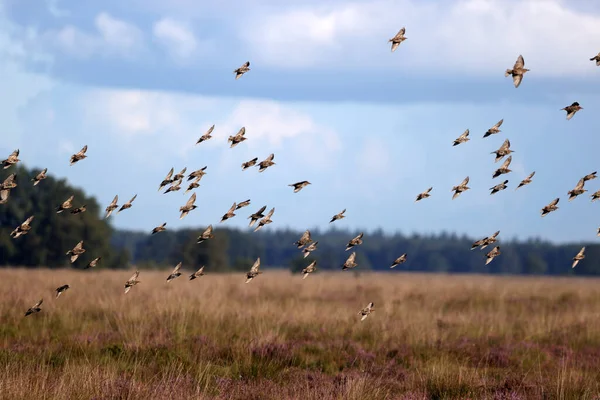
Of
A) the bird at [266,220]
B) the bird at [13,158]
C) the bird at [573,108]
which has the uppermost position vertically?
the bird at [573,108]

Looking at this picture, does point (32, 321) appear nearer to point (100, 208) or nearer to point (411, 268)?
point (100, 208)

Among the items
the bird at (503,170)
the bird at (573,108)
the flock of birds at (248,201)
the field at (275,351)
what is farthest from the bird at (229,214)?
the bird at (573,108)

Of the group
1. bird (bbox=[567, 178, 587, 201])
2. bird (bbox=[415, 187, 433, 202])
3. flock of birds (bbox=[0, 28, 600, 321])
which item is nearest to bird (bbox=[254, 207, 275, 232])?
flock of birds (bbox=[0, 28, 600, 321])

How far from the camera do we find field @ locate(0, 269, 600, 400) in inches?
423

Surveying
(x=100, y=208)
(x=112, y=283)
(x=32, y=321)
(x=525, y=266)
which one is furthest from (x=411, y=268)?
(x=32, y=321)

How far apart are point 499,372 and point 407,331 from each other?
Answer: 123 inches

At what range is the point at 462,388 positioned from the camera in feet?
38.0

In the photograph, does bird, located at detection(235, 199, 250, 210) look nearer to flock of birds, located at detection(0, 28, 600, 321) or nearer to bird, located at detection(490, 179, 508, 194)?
flock of birds, located at detection(0, 28, 600, 321)

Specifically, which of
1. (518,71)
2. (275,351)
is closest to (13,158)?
(275,351)

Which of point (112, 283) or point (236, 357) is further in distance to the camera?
point (112, 283)

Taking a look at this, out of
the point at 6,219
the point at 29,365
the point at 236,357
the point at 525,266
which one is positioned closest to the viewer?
the point at 29,365

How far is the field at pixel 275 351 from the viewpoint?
10742 millimetres

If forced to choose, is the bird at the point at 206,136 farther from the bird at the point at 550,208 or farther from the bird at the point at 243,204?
the bird at the point at 550,208

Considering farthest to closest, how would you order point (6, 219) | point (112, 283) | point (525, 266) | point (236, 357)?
point (525, 266)
point (6, 219)
point (112, 283)
point (236, 357)
